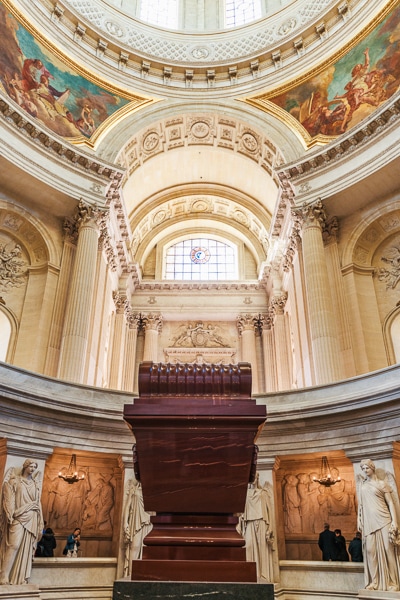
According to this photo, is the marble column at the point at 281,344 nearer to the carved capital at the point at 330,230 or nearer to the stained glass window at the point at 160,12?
the carved capital at the point at 330,230

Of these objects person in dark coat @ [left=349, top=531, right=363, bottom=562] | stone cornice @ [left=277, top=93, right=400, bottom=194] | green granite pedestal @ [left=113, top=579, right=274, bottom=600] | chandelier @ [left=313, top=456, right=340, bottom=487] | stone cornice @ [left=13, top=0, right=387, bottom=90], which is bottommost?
green granite pedestal @ [left=113, top=579, right=274, bottom=600]

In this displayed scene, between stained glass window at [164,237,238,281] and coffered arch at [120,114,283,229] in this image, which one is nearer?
coffered arch at [120,114,283,229]

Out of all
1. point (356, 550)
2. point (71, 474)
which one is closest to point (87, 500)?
point (71, 474)

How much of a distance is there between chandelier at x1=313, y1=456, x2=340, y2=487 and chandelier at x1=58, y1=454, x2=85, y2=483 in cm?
515

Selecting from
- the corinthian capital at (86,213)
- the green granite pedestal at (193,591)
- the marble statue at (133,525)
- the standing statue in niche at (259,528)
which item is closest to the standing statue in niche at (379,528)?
the standing statue in niche at (259,528)

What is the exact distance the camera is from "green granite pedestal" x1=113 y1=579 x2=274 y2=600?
2197 millimetres

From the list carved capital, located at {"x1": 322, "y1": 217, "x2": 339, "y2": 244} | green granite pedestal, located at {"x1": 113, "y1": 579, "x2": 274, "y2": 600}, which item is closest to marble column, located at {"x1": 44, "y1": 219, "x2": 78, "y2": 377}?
carved capital, located at {"x1": 322, "y1": 217, "x2": 339, "y2": 244}

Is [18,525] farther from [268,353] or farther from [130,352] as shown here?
[268,353]

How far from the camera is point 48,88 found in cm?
1573

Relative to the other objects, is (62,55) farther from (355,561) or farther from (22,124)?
(355,561)

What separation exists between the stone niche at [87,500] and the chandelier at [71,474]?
48 millimetres

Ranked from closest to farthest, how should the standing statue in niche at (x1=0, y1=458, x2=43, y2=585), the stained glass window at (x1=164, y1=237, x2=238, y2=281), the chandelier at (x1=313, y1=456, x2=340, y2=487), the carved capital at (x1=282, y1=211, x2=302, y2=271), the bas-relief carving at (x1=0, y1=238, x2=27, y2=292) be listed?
the standing statue in niche at (x1=0, y1=458, x2=43, y2=585)
the chandelier at (x1=313, y1=456, x2=340, y2=487)
the bas-relief carving at (x1=0, y1=238, x2=27, y2=292)
the carved capital at (x1=282, y1=211, x2=302, y2=271)
the stained glass window at (x1=164, y1=237, x2=238, y2=281)

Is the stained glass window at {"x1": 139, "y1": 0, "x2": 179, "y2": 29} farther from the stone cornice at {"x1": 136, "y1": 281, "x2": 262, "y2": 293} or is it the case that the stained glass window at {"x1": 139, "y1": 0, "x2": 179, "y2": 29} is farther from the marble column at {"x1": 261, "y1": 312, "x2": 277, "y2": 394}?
the marble column at {"x1": 261, "y1": 312, "x2": 277, "y2": 394}

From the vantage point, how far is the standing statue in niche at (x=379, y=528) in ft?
25.7
